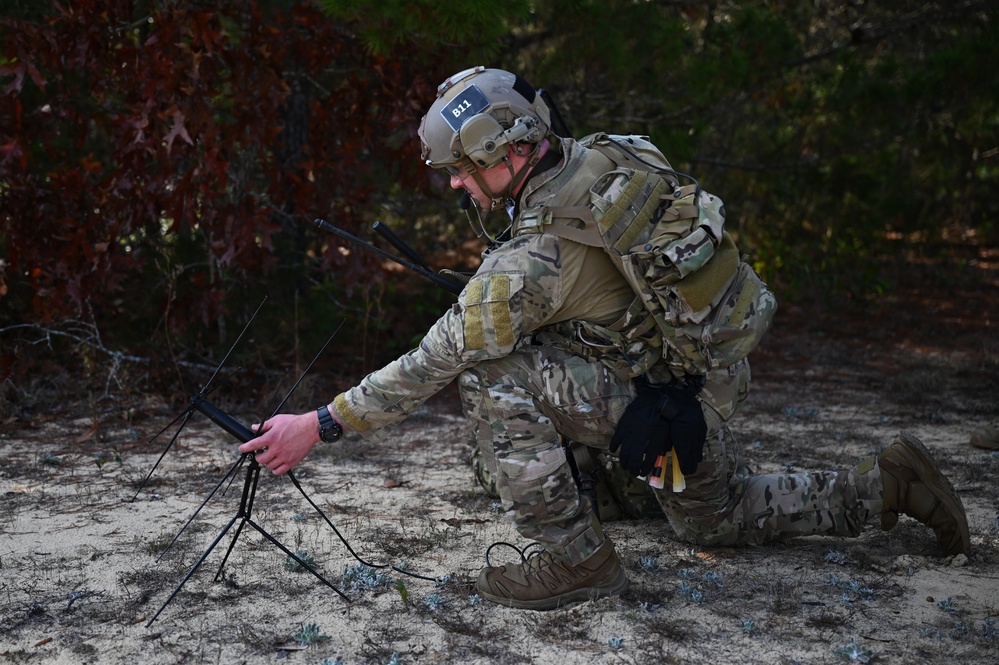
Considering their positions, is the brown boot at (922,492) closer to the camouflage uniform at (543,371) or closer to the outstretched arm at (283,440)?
the camouflage uniform at (543,371)

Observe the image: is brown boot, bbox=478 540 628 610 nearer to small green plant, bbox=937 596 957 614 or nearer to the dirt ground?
the dirt ground

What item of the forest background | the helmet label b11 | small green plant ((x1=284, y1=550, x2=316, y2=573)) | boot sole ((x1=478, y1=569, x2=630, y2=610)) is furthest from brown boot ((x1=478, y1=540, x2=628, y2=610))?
the forest background

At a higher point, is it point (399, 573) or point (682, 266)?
point (682, 266)

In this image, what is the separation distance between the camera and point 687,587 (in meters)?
3.18

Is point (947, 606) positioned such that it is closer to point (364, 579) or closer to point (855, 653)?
point (855, 653)

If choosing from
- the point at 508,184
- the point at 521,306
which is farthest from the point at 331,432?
the point at 508,184

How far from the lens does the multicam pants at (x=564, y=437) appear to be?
3.03 meters

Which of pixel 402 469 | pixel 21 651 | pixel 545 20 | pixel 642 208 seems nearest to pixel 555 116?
pixel 642 208

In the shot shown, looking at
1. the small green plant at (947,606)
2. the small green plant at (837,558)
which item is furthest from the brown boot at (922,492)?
the small green plant at (947,606)

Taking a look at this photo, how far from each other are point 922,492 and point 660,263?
48.1 inches

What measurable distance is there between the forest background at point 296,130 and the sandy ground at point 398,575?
38.3 inches

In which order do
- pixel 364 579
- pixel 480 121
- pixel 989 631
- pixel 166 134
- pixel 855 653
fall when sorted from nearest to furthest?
pixel 855 653 → pixel 989 631 → pixel 480 121 → pixel 364 579 → pixel 166 134

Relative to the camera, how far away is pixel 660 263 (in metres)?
2.93

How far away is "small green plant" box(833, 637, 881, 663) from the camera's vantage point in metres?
2.71
